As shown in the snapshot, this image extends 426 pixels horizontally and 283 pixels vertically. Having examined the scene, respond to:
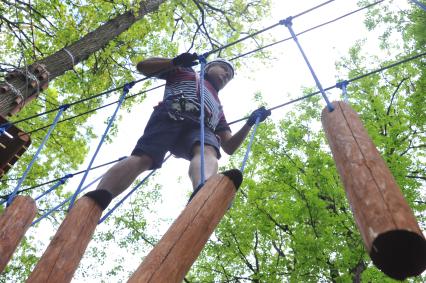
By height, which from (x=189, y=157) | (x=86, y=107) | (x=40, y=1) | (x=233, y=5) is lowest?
(x=189, y=157)

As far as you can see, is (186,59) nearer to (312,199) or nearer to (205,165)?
(205,165)

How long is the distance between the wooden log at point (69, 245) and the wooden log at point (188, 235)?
21.9 inches

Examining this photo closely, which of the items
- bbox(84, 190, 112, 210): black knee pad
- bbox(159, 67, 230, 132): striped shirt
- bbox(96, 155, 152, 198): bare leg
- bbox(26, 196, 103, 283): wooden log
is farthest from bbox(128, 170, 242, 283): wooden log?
bbox(159, 67, 230, 132): striped shirt

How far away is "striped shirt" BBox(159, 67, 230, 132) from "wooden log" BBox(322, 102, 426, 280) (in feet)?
5.18

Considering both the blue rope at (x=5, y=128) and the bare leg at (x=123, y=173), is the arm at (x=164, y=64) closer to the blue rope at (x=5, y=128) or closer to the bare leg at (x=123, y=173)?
the bare leg at (x=123, y=173)

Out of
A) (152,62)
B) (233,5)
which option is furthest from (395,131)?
(152,62)

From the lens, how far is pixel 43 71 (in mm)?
3781

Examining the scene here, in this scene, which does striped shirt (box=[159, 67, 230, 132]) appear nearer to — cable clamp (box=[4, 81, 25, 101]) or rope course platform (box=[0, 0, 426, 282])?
rope course platform (box=[0, 0, 426, 282])

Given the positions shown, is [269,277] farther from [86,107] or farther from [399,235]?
[399,235]

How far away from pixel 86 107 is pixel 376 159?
626 centimetres

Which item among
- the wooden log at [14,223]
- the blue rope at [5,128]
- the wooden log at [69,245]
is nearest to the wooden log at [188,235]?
the wooden log at [69,245]

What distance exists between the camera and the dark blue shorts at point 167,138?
2.30 meters

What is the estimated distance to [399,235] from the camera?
32.2 inches

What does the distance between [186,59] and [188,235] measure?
1.69 metres
